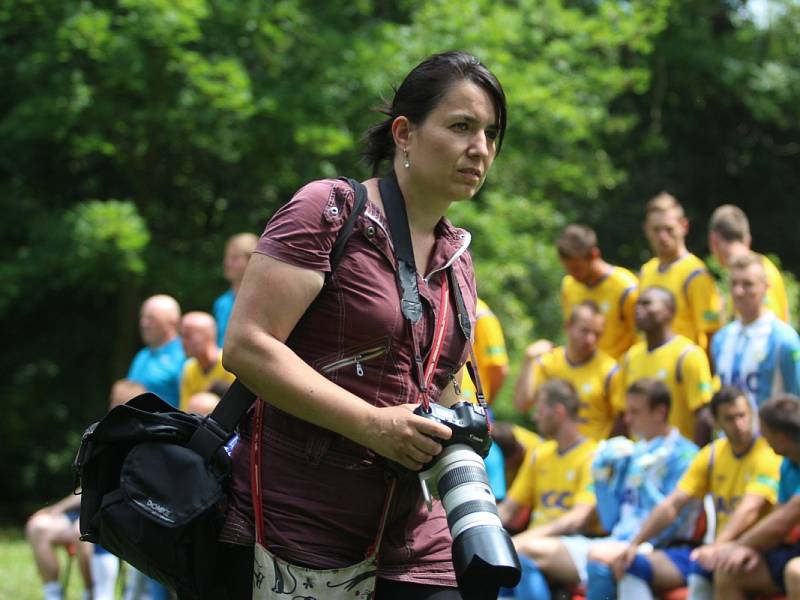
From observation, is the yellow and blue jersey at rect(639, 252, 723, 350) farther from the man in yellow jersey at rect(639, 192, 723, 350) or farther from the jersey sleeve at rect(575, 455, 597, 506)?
the jersey sleeve at rect(575, 455, 597, 506)

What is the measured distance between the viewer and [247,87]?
14609 millimetres

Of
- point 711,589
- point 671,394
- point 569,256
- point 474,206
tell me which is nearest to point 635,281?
point 569,256

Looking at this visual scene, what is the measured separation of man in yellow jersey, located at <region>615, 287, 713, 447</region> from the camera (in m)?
6.86

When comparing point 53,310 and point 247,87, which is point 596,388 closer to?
point 247,87

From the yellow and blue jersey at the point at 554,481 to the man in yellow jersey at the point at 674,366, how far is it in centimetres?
51

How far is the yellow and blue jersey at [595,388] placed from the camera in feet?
24.2

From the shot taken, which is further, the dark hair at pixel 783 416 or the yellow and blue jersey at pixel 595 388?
the yellow and blue jersey at pixel 595 388

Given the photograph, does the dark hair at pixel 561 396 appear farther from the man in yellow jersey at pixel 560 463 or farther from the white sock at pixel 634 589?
the white sock at pixel 634 589

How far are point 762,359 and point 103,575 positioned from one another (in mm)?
4679

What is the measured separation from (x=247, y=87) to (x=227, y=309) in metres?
6.73

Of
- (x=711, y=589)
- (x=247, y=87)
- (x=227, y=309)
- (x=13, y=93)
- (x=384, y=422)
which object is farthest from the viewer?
(x=13, y=93)

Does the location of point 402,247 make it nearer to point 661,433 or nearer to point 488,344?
point 661,433

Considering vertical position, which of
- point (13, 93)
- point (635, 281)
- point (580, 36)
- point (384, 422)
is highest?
point (580, 36)

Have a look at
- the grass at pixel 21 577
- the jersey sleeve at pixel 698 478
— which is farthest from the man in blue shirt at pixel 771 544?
the grass at pixel 21 577
